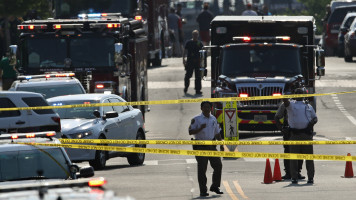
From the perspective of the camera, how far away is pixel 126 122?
20.2 meters

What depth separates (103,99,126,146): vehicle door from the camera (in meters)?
19.5

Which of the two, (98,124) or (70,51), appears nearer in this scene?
(98,124)

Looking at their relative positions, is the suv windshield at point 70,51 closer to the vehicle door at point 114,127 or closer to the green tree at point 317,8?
the vehicle door at point 114,127

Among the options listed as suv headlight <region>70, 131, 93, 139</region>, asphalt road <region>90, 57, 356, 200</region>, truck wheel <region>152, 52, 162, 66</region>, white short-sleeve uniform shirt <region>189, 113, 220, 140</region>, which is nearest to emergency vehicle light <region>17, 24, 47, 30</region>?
asphalt road <region>90, 57, 356, 200</region>

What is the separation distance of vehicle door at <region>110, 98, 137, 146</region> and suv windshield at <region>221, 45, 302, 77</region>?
4.29 m

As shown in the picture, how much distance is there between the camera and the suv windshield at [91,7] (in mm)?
29141

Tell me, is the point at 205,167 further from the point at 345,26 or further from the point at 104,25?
the point at 345,26

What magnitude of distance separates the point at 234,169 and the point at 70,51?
23.4 ft

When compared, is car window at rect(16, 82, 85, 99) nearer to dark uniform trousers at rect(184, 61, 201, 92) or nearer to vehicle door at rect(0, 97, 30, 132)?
vehicle door at rect(0, 97, 30, 132)

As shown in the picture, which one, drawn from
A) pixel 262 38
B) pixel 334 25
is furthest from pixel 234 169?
pixel 334 25

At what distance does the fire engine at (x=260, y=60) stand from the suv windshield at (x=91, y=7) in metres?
4.63

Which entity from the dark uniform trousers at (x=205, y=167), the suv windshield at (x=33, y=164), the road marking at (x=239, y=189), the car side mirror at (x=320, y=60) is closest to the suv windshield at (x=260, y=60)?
the car side mirror at (x=320, y=60)

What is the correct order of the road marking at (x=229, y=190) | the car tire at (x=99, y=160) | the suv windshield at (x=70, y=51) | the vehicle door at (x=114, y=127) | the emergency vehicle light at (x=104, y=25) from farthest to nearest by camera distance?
1. the suv windshield at (x=70, y=51)
2. the emergency vehicle light at (x=104, y=25)
3. the vehicle door at (x=114, y=127)
4. the car tire at (x=99, y=160)
5. the road marking at (x=229, y=190)

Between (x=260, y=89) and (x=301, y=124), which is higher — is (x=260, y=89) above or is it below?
below
